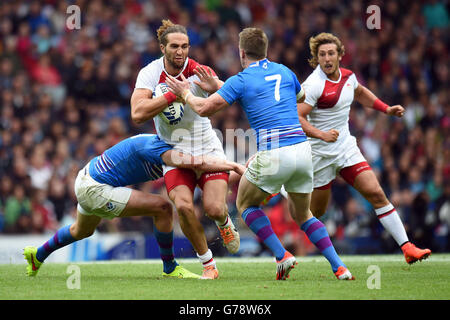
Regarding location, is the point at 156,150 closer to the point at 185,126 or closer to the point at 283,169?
the point at 185,126

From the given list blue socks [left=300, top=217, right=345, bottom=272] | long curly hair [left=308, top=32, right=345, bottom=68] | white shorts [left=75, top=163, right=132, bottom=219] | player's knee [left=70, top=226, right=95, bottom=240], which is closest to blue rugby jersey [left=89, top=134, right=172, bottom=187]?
white shorts [left=75, top=163, right=132, bottom=219]

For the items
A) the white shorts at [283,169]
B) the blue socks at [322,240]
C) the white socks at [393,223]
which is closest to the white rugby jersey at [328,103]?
the white socks at [393,223]

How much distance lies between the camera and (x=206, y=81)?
7324 mm

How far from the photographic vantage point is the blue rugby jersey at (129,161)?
7.74 meters

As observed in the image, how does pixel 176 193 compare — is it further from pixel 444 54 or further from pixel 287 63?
pixel 444 54

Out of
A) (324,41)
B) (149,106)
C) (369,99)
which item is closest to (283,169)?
(149,106)

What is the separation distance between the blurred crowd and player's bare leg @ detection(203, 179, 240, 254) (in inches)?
184

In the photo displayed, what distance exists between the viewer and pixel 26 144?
1412cm

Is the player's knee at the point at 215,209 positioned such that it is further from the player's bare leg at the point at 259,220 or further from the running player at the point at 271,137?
the running player at the point at 271,137

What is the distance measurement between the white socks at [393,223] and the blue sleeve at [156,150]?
2.47 metres

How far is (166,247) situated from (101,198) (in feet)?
2.80

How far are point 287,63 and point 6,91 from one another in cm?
576
